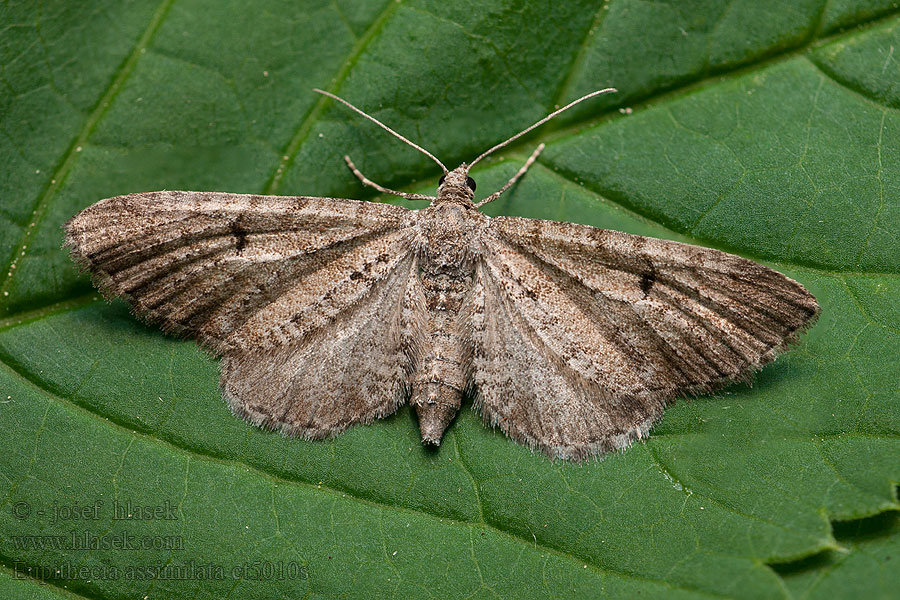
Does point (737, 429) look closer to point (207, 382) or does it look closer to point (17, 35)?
point (207, 382)

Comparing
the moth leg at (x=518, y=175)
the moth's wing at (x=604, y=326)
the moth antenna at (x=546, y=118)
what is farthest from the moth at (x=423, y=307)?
the moth antenna at (x=546, y=118)

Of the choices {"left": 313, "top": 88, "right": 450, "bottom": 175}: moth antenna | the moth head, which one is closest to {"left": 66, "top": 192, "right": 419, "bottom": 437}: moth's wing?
the moth head

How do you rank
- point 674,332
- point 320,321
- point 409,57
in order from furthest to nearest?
point 409,57
point 320,321
point 674,332

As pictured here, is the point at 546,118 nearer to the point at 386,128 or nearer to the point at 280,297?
the point at 386,128

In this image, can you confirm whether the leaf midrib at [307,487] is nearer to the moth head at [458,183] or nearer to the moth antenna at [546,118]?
the moth head at [458,183]

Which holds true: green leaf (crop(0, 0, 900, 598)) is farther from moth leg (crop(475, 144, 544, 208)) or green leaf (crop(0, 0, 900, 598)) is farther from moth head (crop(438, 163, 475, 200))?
moth head (crop(438, 163, 475, 200))

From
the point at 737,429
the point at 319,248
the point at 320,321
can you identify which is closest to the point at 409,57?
the point at 319,248

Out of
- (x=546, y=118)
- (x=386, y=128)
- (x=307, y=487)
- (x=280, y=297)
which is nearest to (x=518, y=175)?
(x=546, y=118)
